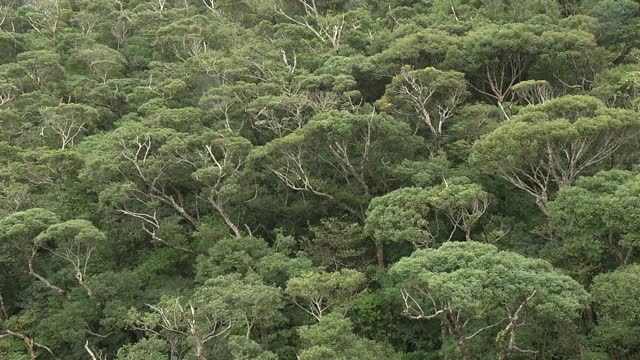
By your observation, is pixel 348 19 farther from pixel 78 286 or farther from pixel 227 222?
pixel 78 286

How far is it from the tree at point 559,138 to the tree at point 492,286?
13.6 ft

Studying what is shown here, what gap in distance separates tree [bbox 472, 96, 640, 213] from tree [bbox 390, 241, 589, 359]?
164 inches

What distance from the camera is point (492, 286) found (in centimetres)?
1319

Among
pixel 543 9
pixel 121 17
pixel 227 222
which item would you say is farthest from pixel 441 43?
pixel 121 17

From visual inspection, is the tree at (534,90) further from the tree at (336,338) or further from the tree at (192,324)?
the tree at (192,324)

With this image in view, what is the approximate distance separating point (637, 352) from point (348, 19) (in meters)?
28.2

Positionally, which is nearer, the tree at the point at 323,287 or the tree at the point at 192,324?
the tree at the point at 192,324

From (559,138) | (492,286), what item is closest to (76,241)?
(492,286)

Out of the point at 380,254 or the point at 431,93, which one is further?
the point at 431,93

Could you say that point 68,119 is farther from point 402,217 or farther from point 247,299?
point 402,217

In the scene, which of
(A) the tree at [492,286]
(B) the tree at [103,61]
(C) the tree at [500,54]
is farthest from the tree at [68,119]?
(C) the tree at [500,54]

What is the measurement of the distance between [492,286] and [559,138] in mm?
6059

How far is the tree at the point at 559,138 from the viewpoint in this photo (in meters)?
16.3

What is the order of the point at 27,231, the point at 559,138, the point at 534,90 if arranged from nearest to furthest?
the point at 559,138 → the point at 27,231 → the point at 534,90
